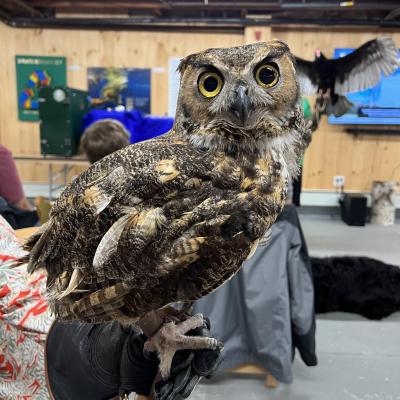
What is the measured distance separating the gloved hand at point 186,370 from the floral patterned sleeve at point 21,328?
16.0 inches

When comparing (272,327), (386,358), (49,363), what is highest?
(49,363)

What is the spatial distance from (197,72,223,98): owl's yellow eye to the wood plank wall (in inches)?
156

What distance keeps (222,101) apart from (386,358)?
214 cm

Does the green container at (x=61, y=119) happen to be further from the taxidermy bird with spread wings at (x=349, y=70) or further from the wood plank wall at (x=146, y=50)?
the taxidermy bird with spread wings at (x=349, y=70)

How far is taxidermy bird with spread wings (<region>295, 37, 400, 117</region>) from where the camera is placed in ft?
9.79

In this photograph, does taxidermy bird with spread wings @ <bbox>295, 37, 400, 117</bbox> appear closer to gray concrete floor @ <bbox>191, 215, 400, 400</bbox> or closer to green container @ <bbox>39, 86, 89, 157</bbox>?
gray concrete floor @ <bbox>191, 215, 400, 400</bbox>

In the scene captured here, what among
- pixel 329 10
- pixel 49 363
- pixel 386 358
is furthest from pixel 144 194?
pixel 329 10

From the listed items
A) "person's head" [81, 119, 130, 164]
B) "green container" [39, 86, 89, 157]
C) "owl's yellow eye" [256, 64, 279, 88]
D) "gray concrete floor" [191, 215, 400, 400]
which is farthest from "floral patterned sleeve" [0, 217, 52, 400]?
"green container" [39, 86, 89, 157]

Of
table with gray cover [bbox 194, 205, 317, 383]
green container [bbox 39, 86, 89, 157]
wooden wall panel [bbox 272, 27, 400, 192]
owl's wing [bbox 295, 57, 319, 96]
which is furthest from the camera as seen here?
wooden wall panel [bbox 272, 27, 400, 192]

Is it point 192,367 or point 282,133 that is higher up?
point 282,133

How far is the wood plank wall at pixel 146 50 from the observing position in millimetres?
4562

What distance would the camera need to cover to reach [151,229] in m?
0.72

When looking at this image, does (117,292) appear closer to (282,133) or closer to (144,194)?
(144,194)

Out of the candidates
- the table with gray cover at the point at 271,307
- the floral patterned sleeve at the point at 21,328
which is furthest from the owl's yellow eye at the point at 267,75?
the table with gray cover at the point at 271,307
